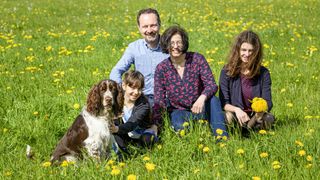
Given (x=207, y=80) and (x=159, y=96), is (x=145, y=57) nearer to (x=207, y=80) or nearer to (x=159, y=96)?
(x=159, y=96)

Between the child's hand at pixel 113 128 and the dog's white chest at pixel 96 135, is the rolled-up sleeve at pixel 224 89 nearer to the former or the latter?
the child's hand at pixel 113 128

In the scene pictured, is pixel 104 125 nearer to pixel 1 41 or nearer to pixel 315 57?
pixel 315 57

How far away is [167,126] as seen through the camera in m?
4.43

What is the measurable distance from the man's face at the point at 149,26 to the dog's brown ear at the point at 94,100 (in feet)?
4.35

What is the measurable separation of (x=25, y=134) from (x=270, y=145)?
8.39 feet

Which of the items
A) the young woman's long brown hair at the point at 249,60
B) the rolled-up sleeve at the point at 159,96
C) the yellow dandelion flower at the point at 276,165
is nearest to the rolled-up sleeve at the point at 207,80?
the young woman's long brown hair at the point at 249,60

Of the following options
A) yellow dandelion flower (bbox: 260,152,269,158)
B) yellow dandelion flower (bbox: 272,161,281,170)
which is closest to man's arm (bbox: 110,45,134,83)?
yellow dandelion flower (bbox: 260,152,269,158)

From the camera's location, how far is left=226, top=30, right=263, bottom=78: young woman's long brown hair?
4.68m

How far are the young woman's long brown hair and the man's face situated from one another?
3.02ft

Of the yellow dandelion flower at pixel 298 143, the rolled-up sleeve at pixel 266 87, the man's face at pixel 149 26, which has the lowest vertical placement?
the yellow dandelion flower at pixel 298 143

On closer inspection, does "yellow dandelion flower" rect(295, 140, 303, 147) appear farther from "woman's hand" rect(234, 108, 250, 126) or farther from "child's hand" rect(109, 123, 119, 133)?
"child's hand" rect(109, 123, 119, 133)

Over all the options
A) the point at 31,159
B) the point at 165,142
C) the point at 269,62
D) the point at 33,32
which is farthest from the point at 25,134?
the point at 33,32

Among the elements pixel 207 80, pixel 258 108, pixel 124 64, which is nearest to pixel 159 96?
pixel 207 80

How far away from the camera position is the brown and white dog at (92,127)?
3.87 m
